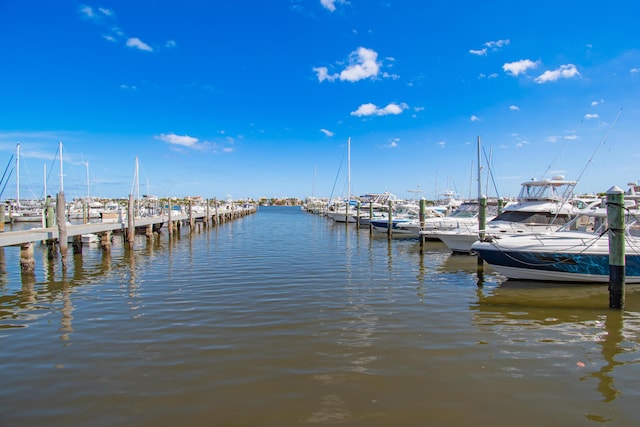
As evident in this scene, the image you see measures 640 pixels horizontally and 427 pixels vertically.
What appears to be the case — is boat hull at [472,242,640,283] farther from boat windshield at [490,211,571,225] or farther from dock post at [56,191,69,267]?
dock post at [56,191,69,267]

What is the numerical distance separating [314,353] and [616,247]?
26.4 ft

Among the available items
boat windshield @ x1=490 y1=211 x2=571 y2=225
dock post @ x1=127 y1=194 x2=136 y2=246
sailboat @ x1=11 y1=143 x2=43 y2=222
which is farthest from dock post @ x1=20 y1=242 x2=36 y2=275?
sailboat @ x1=11 y1=143 x2=43 y2=222

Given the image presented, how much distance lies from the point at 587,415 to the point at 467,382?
4.98 ft

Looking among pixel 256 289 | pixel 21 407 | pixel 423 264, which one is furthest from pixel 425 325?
pixel 423 264

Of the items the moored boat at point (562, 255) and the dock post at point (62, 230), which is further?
the dock post at point (62, 230)

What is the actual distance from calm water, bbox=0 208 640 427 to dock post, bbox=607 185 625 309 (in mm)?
497

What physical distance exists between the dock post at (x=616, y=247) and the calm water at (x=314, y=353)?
497 mm

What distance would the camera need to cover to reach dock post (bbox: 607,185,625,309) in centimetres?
970

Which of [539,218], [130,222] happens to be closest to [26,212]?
[130,222]

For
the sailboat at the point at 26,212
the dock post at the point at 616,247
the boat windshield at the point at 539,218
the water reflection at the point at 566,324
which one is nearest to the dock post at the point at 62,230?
the water reflection at the point at 566,324

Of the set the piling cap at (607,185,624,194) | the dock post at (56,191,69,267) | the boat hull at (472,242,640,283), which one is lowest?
the boat hull at (472,242,640,283)

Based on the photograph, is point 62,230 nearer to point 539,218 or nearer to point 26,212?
point 539,218

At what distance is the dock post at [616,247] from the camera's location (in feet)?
31.8

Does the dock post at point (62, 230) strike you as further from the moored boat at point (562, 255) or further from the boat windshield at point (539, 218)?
the boat windshield at point (539, 218)
